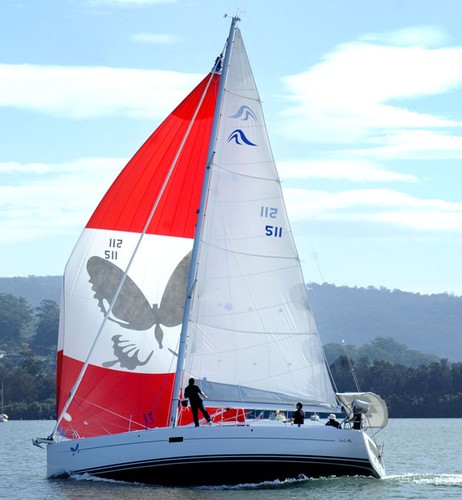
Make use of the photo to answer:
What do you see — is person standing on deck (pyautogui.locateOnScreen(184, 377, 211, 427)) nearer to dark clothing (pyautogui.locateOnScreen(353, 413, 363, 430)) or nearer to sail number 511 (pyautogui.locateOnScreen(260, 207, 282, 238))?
dark clothing (pyautogui.locateOnScreen(353, 413, 363, 430))

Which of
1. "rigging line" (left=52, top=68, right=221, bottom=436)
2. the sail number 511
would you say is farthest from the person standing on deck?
the sail number 511

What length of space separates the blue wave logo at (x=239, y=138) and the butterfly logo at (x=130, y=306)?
370 cm

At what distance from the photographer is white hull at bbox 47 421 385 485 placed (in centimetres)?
2717

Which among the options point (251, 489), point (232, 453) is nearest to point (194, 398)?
point (232, 453)

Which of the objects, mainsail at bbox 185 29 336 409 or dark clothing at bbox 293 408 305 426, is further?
mainsail at bbox 185 29 336 409

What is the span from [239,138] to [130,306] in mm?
4674

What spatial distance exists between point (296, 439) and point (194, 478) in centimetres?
224

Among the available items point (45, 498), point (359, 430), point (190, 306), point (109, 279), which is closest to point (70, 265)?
point (109, 279)

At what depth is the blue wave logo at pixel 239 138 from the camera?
29.2 metres

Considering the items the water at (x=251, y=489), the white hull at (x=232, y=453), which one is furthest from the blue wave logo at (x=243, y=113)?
the water at (x=251, y=489)

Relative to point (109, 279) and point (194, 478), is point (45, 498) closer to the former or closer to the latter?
Result: point (194, 478)

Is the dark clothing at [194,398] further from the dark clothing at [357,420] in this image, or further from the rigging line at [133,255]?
the dark clothing at [357,420]

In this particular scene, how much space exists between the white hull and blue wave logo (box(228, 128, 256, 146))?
19.8 feet

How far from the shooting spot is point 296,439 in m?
27.3
